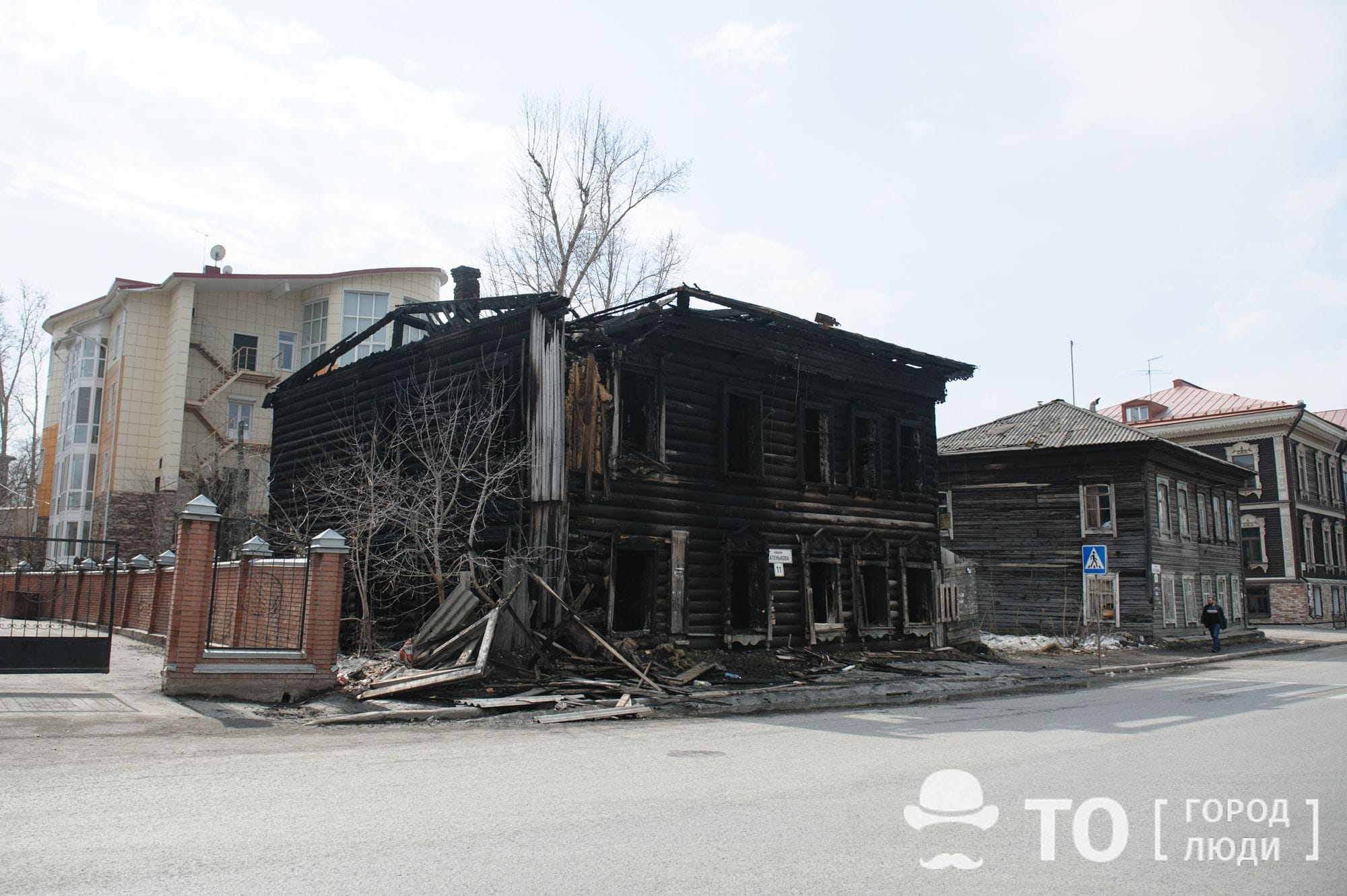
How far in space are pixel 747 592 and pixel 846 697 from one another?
5.63 meters

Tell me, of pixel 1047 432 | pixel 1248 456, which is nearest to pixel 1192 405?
pixel 1248 456

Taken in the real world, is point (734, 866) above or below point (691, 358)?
below

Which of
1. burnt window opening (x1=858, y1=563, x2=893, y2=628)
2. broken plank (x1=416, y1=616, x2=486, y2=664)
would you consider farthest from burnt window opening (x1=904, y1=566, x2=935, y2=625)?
broken plank (x1=416, y1=616, x2=486, y2=664)

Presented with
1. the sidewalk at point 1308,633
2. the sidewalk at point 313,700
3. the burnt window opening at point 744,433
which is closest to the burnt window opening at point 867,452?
the burnt window opening at point 744,433

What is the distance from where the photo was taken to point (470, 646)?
48.4 feet

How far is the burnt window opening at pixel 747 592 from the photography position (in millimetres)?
20219

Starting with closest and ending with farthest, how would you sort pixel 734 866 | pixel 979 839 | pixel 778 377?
1. pixel 734 866
2. pixel 979 839
3. pixel 778 377

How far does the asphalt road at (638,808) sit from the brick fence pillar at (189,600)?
2509 mm

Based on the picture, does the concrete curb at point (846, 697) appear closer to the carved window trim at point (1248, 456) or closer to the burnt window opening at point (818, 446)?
the burnt window opening at point (818, 446)

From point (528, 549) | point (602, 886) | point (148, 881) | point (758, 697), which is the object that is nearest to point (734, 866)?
point (602, 886)

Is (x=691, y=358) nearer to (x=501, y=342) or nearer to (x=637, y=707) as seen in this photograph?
(x=501, y=342)

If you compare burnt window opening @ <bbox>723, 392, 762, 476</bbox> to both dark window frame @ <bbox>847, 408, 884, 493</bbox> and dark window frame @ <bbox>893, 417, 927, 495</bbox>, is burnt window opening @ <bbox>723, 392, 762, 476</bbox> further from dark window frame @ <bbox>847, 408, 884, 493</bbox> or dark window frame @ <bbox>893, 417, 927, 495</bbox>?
dark window frame @ <bbox>893, 417, 927, 495</bbox>

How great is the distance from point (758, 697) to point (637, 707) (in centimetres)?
237

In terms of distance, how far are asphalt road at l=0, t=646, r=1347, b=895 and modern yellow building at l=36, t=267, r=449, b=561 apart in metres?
31.1
